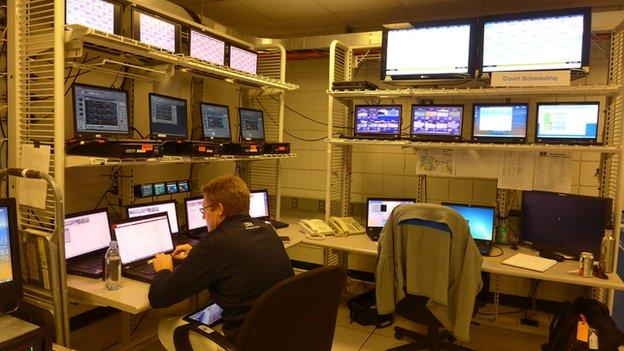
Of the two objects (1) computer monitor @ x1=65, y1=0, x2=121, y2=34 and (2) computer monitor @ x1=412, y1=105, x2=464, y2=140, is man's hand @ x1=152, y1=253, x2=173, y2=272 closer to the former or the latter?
(1) computer monitor @ x1=65, y1=0, x2=121, y2=34

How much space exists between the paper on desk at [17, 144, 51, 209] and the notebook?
2563 millimetres

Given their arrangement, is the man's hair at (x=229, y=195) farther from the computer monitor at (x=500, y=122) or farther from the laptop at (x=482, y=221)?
the computer monitor at (x=500, y=122)

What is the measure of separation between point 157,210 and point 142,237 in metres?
0.47

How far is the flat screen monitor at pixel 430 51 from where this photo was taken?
3.04 m

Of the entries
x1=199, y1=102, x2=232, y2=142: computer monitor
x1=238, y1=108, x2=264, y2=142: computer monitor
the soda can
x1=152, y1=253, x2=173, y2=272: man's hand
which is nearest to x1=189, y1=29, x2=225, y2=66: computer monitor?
x1=199, y1=102, x2=232, y2=142: computer monitor

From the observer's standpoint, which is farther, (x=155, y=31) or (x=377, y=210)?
(x=377, y=210)

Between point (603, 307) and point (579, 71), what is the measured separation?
145 centimetres

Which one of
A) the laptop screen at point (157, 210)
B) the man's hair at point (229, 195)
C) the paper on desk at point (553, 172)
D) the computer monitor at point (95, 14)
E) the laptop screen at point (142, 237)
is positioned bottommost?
the laptop screen at point (142, 237)

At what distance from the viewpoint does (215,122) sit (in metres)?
3.23

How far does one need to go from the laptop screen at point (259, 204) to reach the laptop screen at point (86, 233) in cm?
129

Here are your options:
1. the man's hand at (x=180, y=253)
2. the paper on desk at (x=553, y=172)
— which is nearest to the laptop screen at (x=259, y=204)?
the man's hand at (x=180, y=253)

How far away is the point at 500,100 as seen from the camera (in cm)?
363

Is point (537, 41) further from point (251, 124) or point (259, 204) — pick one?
point (259, 204)

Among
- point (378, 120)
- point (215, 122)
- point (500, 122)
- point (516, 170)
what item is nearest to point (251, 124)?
point (215, 122)
